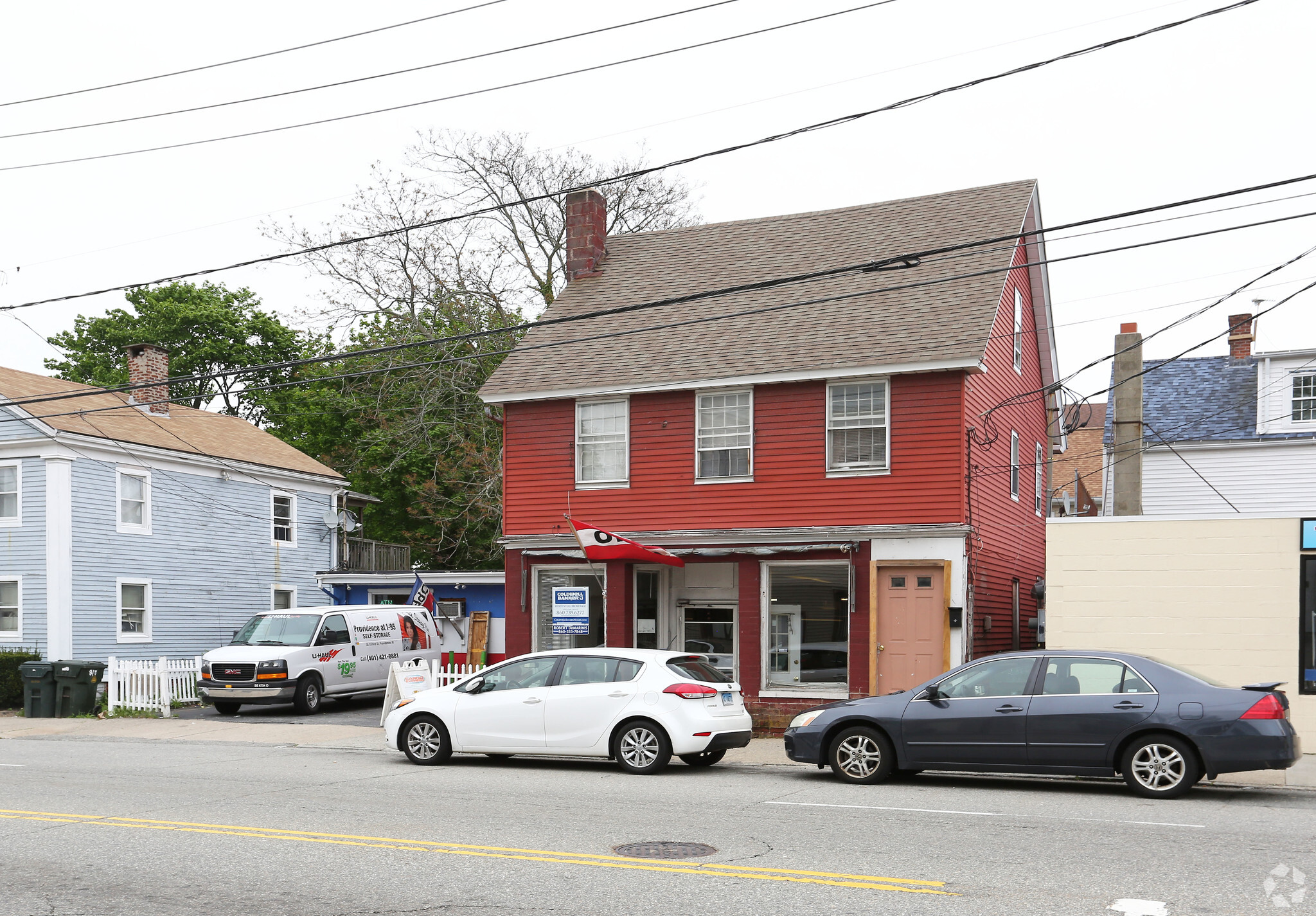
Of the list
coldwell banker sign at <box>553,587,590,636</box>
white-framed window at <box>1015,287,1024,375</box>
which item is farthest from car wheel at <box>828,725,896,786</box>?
white-framed window at <box>1015,287,1024,375</box>

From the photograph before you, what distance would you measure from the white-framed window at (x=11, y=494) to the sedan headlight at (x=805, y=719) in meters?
20.4

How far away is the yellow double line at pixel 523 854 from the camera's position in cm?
776

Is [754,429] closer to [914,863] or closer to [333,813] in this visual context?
[333,813]

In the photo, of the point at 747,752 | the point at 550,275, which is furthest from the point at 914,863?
the point at 550,275

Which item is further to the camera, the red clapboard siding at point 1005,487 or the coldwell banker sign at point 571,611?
the coldwell banker sign at point 571,611

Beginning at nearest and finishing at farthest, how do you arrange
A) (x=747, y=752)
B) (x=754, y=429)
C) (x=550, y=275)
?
(x=747, y=752), (x=754, y=429), (x=550, y=275)

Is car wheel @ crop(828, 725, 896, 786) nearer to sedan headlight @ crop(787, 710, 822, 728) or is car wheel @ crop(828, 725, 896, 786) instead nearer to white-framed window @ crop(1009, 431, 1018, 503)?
sedan headlight @ crop(787, 710, 822, 728)

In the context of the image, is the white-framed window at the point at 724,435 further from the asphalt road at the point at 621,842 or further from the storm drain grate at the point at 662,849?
the storm drain grate at the point at 662,849

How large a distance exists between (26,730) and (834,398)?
14.3 meters

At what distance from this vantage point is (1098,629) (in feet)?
55.2

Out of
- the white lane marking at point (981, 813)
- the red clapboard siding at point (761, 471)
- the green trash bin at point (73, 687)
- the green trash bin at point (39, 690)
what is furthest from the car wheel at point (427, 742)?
the green trash bin at point (39, 690)

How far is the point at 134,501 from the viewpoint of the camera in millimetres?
28547

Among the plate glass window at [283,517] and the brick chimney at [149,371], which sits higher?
the brick chimney at [149,371]

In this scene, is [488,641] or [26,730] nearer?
[26,730]
